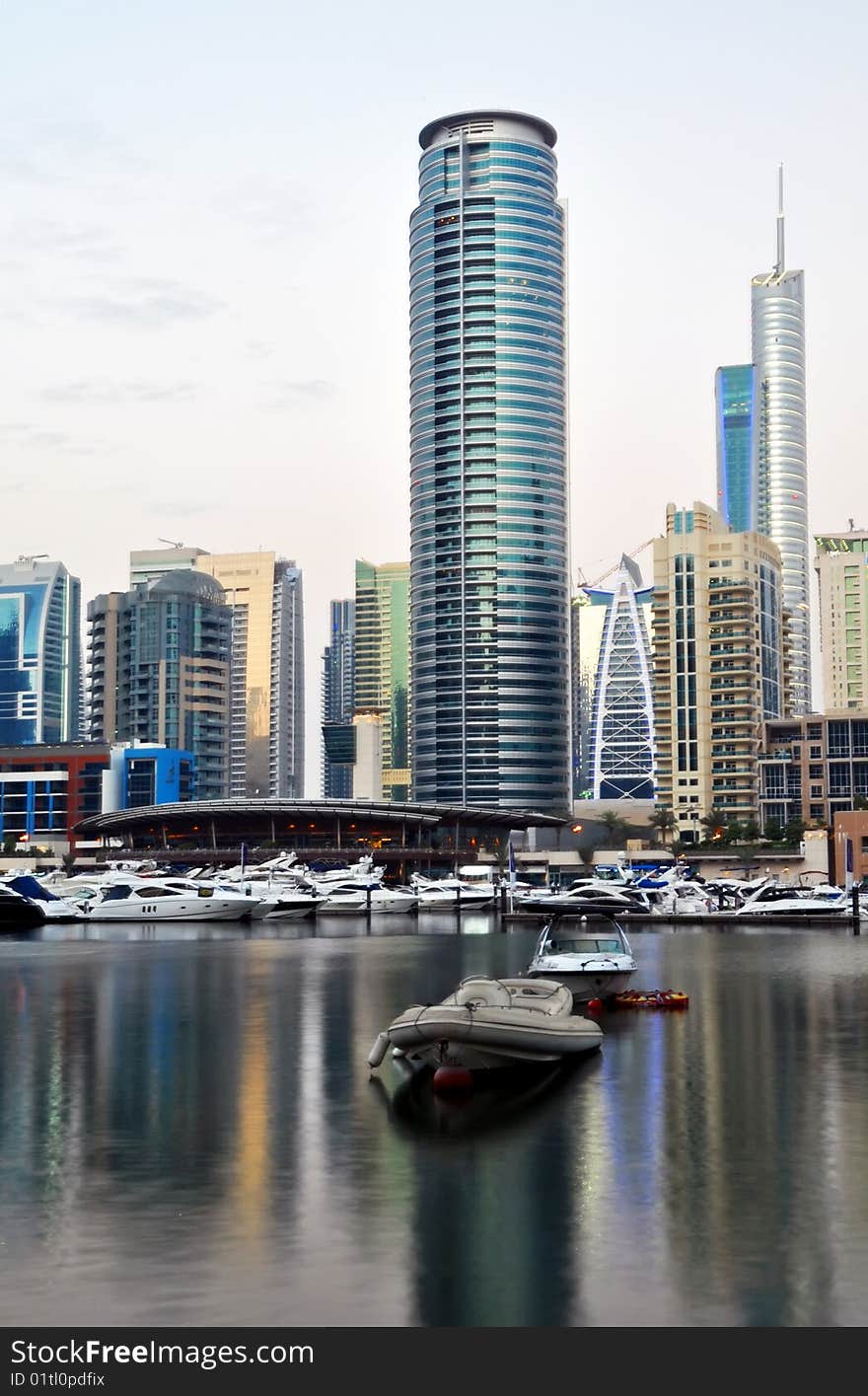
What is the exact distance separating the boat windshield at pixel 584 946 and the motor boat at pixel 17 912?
275 ft

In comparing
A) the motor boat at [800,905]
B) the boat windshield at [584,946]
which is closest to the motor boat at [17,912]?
the motor boat at [800,905]

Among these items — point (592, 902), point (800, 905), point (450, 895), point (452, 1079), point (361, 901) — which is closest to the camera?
point (452, 1079)

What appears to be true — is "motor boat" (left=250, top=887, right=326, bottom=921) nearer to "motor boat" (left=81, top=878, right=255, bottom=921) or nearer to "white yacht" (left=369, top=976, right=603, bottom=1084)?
"motor boat" (left=81, top=878, right=255, bottom=921)

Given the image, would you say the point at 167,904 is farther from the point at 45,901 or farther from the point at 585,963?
the point at 585,963

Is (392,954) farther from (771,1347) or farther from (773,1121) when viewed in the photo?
(771,1347)

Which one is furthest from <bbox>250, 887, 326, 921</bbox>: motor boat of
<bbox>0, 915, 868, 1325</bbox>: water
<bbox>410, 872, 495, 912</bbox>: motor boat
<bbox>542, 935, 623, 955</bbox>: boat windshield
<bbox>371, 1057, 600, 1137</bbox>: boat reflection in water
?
<bbox>371, 1057, 600, 1137</bbox>: boat reflection in water

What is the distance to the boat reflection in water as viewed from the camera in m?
31.8

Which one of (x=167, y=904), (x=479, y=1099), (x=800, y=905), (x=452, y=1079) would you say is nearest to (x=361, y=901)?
(x=167, y=904)

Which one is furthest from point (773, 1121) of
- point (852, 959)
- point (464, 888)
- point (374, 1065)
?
point (464, 888)

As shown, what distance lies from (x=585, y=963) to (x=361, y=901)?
93.9 meters

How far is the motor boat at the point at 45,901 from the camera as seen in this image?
441 feet

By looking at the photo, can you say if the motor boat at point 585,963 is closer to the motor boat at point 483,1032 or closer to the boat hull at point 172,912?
the motor boat at point 483,1032

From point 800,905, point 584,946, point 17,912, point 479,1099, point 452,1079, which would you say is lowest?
point 17,912

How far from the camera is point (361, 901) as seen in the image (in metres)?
146
